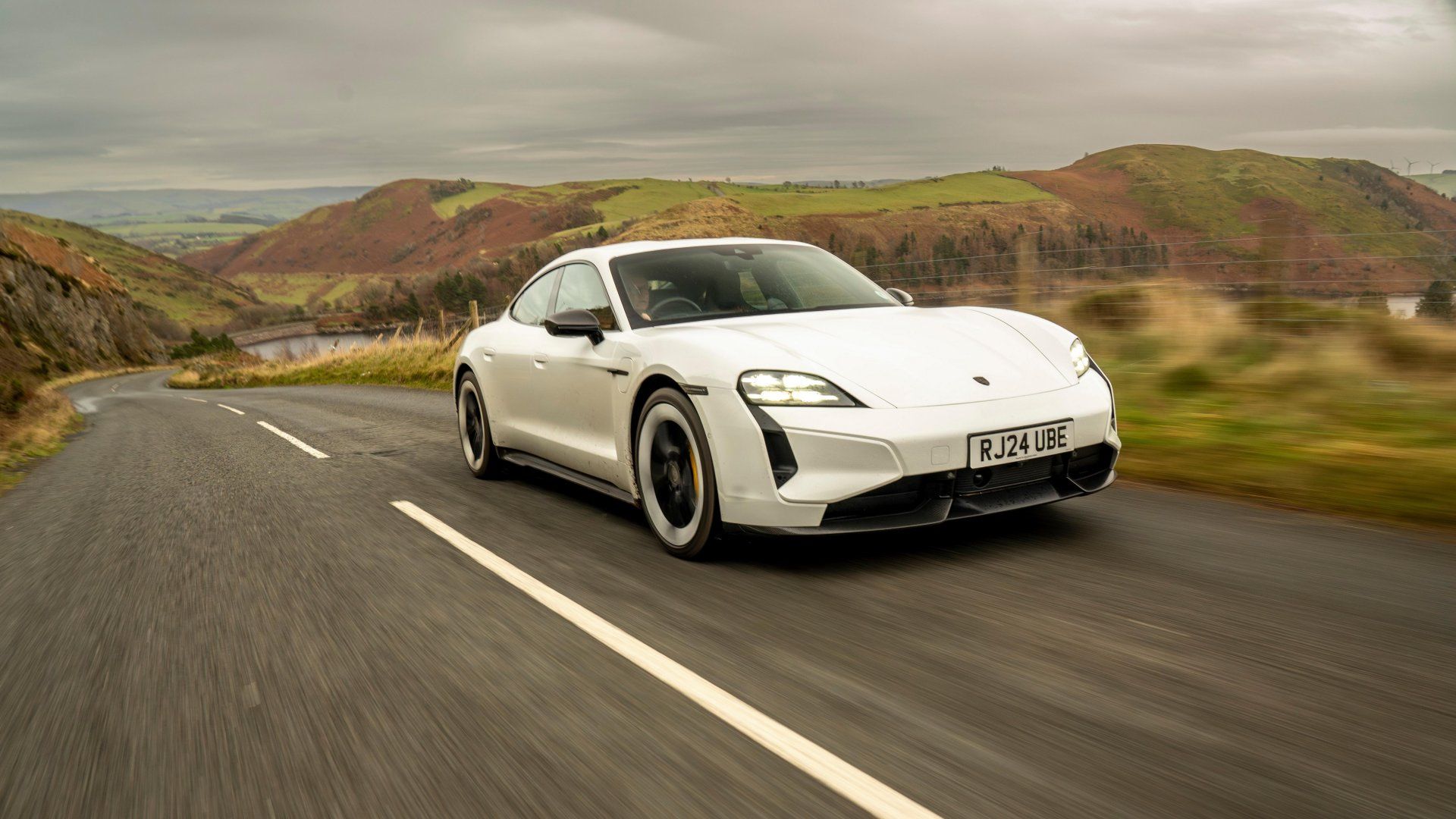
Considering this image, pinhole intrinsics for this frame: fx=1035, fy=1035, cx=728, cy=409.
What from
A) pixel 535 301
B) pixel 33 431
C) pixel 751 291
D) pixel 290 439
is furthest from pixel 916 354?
pixel 33 431

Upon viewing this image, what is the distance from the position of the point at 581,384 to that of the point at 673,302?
25.7 inches

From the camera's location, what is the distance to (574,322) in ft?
16.5

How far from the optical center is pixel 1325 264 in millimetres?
11953

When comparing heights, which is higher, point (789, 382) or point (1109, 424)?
point (789, 382)

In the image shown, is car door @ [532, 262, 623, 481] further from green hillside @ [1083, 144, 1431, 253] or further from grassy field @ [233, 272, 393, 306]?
grassy field @ [233, 272, 393, 306]

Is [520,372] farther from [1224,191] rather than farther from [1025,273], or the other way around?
[1224,191]

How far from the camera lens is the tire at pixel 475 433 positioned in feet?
22.8

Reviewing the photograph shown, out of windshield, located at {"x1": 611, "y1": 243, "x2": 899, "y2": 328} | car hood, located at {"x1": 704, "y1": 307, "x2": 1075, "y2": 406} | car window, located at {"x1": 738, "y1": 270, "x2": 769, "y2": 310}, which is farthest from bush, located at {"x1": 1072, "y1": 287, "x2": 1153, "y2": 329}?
car hood, located at {"x1": 704, "y1": 307, "x2": 1075, "y2": 406}

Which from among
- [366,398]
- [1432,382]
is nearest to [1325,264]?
→ [1432,382]

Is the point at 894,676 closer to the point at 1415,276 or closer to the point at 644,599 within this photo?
the point at 644,599

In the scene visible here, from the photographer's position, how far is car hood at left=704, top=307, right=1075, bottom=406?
411cm

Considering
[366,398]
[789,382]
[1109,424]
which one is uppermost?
[789,382]

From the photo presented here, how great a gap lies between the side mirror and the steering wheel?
12.0 inches

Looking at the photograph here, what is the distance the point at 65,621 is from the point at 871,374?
3.41m
